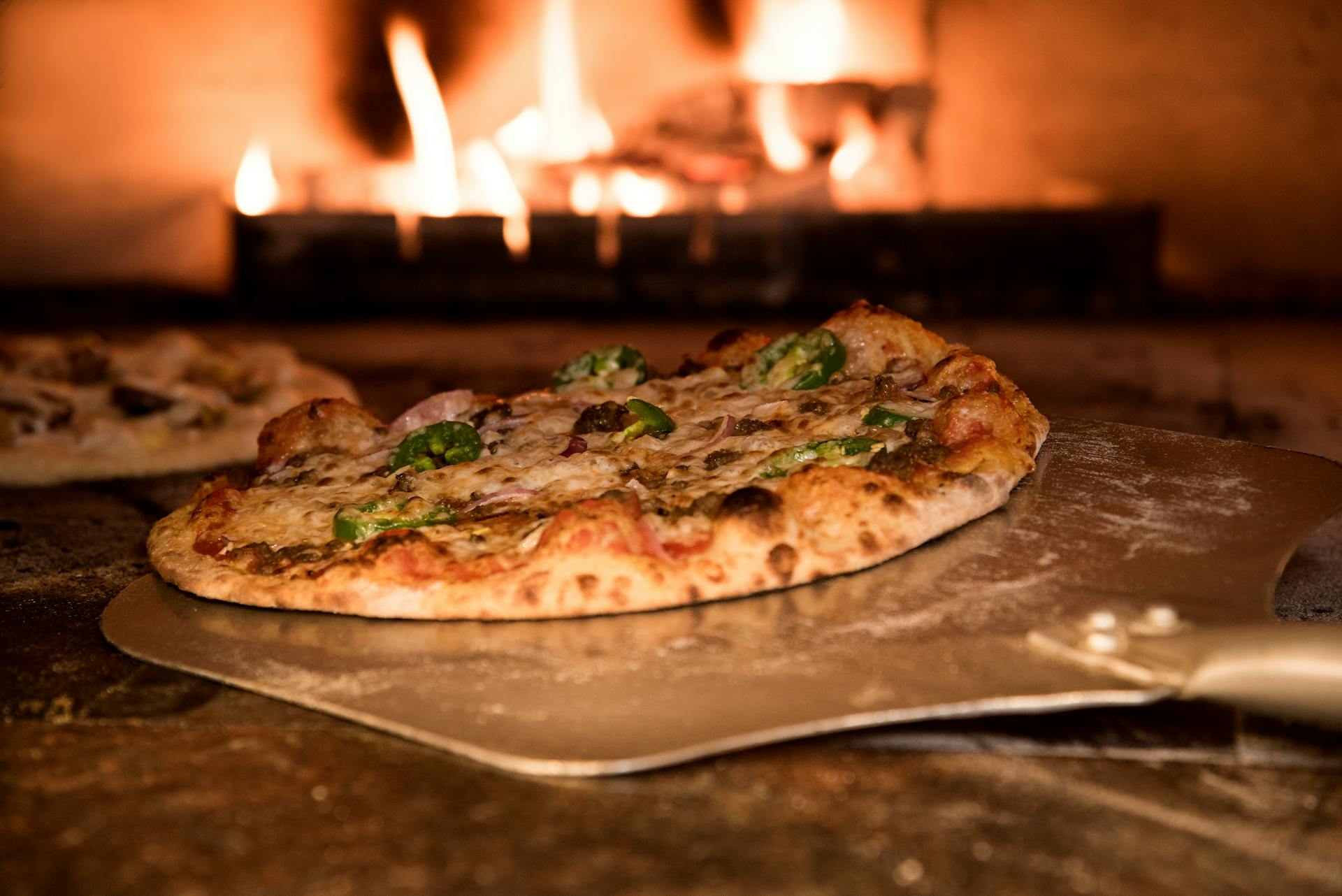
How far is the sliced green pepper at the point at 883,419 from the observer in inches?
119

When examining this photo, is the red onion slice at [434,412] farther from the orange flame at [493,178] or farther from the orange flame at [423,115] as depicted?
the orange flame at [423,115]

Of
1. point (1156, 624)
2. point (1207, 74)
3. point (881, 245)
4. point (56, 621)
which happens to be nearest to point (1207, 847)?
point (1156, 624)

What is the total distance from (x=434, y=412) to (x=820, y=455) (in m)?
1.07

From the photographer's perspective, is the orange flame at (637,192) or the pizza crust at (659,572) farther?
the orange flame at (637,192)

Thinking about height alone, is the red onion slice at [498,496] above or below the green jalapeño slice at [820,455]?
below

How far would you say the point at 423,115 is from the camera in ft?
31.3

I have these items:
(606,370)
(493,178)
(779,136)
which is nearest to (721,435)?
(606,370)

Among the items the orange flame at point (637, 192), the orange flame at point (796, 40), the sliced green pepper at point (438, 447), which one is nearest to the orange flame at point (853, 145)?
the orange flame at point (796, 40)

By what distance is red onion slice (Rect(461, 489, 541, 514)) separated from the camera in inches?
110

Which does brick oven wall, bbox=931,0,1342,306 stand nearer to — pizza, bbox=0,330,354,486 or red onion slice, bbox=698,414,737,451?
pizza, bbox=0,330,354,486

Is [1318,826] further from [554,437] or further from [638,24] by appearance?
[638,24]

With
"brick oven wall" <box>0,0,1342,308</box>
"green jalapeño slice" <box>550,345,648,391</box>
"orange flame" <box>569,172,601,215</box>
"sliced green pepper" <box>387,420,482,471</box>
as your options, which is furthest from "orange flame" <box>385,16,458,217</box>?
"sliced green pepper" <box>387,420,482,471</box>

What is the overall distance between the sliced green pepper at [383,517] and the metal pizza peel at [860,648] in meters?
0.23

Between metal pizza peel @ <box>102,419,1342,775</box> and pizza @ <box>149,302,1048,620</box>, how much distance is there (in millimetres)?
57
